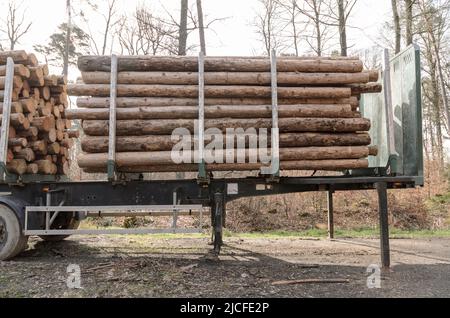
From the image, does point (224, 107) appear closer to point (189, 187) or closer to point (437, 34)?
point (189, 187)

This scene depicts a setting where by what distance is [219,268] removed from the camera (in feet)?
22.6

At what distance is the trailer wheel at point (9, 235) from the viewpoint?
7418 mm

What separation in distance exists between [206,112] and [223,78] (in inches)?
29.3

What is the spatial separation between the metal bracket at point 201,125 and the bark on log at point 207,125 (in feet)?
0.57

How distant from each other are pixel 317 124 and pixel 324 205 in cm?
1073

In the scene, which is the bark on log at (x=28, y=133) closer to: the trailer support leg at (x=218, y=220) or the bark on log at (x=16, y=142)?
the bark on log at (x=16, y=142)

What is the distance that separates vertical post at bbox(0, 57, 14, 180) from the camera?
7.50 meters

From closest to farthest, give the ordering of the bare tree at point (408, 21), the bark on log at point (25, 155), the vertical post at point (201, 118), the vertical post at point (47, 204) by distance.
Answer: the vertical post at point (201, 118)
the vertical post at point (47, 204)
the bark on log at point (25, 155)
the bare tree at point (408, 21)

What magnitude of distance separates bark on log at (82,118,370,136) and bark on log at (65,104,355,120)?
10cm

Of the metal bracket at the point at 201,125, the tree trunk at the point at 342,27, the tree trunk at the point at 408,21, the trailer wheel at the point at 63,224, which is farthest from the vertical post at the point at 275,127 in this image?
the tree trunk at the point at 408,21

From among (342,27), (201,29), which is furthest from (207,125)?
(342,27)

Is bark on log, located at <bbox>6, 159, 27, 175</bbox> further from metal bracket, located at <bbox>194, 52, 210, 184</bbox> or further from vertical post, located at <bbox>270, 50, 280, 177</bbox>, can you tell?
vertical post, located at <bbox>270, 50, 280, 177</bbox>
